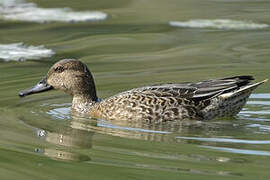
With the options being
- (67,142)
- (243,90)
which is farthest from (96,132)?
(243,90)

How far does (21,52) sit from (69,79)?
8.11ft

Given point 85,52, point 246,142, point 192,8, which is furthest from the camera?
point 192,8

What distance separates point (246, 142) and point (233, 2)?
9.49 meters

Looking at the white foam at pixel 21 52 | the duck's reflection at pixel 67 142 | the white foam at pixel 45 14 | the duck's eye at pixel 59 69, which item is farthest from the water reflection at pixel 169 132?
the white foam at pixel 45 14

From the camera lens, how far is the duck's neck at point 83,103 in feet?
30.6

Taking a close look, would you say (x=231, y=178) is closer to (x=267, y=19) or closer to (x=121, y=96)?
(x=121, y=96)

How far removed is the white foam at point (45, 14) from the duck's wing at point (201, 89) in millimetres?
5595

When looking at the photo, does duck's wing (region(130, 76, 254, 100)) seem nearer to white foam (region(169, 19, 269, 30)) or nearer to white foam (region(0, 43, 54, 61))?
white foam (region(0, 43, 54, 61))

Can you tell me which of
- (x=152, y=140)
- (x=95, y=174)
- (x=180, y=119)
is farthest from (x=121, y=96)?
(x=95, y=174)

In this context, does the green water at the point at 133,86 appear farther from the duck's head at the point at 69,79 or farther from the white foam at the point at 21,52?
the duck's head at the point at 69,79

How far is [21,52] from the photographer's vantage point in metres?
11.7

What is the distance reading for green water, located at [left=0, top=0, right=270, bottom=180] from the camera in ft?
21.6

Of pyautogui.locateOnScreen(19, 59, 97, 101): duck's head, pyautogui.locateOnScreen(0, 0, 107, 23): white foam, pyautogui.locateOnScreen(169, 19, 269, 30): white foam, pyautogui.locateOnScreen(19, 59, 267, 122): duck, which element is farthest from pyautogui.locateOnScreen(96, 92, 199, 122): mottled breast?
pyautogui.locateOnScreen(0, 0, 107, 23): white foam

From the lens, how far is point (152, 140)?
7613 mm
